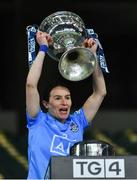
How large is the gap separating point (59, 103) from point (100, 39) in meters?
5.83

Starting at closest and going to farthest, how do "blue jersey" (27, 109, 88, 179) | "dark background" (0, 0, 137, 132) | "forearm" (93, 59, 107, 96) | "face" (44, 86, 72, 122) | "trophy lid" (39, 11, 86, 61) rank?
"blue jersey" (27, 109, 88, 179) → "face" (44, 86, 72, 122) → "trophy lid" (39, 11, 86, 61) → "forearm" (93, 59, 107, 96) → "dark background" (0, 0, 137, 132)

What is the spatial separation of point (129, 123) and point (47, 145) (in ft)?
17.9

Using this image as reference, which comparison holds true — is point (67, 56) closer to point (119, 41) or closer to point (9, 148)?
point (9, 148)

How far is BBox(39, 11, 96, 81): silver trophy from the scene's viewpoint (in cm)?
522


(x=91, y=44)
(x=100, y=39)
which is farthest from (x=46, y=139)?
(x=100, y=39)

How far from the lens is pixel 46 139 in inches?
200

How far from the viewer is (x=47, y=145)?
16.6 feet

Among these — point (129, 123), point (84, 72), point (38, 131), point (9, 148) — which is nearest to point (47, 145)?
point (38, 131)

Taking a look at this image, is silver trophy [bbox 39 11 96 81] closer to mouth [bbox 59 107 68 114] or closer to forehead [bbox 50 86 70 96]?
forehead [bbox 50 86 70 96]

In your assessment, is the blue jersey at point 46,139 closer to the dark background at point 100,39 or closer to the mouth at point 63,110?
the mouth at point 63,110

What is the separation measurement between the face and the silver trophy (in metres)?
0.10

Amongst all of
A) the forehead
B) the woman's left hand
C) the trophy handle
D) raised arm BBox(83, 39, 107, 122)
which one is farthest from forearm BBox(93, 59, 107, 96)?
the trophy handle

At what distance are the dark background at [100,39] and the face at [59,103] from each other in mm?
4230

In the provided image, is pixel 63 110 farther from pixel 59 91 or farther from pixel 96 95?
pixel 96 95
